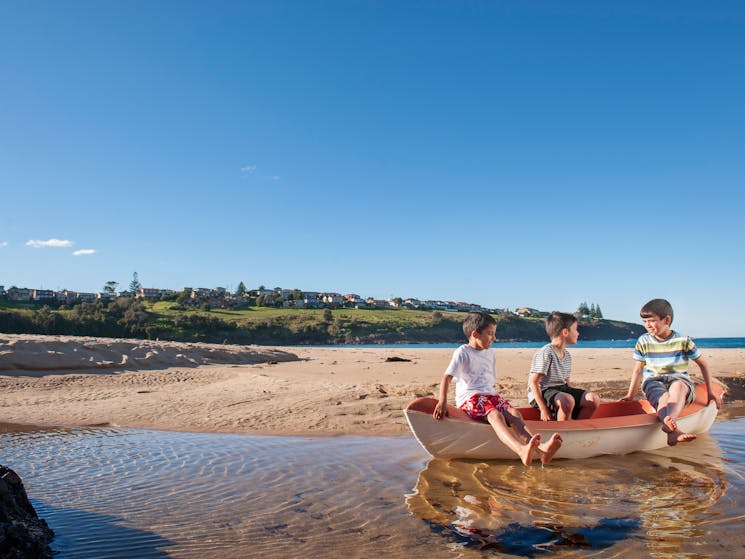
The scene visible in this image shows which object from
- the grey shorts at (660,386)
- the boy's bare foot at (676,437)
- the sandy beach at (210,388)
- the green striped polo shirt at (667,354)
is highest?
the green striped polo shirt at (667,354)

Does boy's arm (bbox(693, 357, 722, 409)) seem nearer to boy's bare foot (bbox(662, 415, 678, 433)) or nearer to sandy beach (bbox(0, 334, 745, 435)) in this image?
boy's bare foot (bbox(662, 415, 678, 433))

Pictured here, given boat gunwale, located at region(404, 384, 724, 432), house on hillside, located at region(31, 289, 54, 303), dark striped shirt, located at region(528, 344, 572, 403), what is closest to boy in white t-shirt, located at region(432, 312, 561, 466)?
boat gunwale, located at region(404, 384, 724, 432)

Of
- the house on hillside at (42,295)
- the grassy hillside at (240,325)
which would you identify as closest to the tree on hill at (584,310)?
the grassy hillside at (240,325)

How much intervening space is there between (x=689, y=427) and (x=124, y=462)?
274 inches

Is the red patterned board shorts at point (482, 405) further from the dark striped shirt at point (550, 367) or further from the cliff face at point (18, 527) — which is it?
the cliff face at point (18, 527)

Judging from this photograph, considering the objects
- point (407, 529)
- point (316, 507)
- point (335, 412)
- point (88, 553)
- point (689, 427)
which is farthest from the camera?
point (335, 412)

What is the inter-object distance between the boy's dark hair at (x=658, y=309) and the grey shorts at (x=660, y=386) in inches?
29.2

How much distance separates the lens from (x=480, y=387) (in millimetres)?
5789

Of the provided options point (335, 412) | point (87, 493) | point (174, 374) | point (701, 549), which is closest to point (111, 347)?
point (174, 374)

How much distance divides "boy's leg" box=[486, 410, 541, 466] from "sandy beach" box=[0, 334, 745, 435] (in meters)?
2.35

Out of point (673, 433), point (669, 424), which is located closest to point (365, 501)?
point (669, 424)

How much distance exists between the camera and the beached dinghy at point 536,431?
17.9 feet

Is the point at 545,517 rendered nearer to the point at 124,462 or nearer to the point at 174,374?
the point at 124,462

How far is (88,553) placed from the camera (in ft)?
10.8
